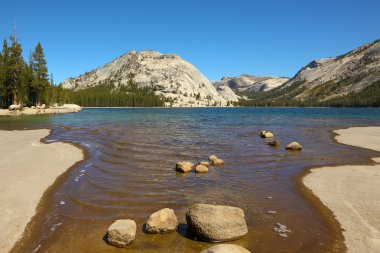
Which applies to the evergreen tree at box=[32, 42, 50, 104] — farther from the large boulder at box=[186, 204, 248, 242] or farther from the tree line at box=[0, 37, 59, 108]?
the large boulder at box=[186, 204, 248, 242]

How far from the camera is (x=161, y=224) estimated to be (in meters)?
12.3

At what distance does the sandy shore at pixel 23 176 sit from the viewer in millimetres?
12923

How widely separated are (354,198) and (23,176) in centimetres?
2097

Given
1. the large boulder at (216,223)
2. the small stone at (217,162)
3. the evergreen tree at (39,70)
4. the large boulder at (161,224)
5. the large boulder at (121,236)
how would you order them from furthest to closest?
the evergreen tree at (39,70)
the small stone at (217,162)
the large boulder at (161,224)
the large boulder at (216,223)
the large boulder at (121,236)

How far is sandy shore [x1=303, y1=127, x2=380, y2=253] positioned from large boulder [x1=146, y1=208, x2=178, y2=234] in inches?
274

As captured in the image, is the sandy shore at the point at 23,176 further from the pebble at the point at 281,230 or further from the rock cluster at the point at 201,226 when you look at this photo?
the pebble at the point at 281,230

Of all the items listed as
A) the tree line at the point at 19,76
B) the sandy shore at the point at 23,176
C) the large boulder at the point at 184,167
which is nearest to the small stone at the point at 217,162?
the large boulder at the point at 184,167

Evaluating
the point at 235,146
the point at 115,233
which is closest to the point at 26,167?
the point at 115,233

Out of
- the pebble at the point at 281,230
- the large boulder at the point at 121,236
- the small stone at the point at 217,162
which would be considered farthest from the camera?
the small stone at the point at 217,162

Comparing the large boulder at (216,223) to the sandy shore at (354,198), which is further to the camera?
the sandy shore at (354,198)

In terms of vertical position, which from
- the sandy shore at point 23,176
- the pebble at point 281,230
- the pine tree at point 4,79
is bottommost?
the pebble at point 281,230

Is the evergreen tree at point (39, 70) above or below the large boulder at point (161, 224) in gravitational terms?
above

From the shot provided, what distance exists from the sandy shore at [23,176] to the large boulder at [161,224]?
17.4 feet

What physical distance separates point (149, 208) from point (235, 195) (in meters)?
5.27
